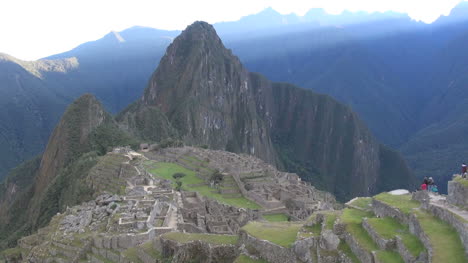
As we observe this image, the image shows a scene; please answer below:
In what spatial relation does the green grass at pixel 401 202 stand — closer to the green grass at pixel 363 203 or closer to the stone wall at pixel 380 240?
the green grass at pixel 363 203

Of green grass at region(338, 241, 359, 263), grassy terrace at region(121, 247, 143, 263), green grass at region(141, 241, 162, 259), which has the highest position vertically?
green grass at region(338, 241, 359, 263)

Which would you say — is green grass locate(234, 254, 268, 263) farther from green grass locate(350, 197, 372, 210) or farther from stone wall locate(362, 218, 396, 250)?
green grass locate(350, 197, 372, 210)

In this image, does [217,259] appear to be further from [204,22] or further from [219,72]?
[204,22]

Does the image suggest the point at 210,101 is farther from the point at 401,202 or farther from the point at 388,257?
the point at 388,257

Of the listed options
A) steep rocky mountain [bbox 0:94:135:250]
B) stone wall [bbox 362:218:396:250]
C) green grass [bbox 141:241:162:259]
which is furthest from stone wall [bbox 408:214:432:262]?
steep rocky mountain [bbox 0:94:135:250]

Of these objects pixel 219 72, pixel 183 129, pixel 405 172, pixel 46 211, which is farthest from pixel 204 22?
pixel 46 211

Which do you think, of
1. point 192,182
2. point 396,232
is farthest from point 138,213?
point 192,182
